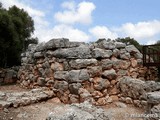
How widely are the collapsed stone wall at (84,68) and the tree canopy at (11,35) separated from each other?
3.94 m

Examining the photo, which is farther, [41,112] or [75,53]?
[75,53]

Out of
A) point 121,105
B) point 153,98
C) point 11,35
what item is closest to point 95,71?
point 121,105

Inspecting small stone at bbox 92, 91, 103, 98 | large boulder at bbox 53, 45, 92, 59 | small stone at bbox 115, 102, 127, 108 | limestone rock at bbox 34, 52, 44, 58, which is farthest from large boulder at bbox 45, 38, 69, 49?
small stone at bbox 115, 102, 127, 108

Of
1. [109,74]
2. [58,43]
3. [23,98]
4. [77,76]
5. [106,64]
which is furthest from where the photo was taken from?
[58,43]

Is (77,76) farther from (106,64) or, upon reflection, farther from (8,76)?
(8,76)

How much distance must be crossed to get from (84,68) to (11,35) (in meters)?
7.19

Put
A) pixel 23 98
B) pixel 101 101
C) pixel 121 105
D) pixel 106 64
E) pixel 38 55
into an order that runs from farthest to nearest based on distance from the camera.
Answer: pixel 38 55, pixel 106 64, pixel 101 101, pixel 121 105, pixel 23 98

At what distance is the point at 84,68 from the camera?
10555 millimetres

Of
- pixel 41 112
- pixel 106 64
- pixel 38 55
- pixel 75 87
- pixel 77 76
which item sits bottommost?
pixel 41 112

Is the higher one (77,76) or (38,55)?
(38,55)

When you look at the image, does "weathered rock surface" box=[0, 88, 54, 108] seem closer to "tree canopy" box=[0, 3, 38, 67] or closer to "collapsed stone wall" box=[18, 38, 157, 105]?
"collapsed stone wall" box=[18, 38, 157, 105]

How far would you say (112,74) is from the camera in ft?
36.0

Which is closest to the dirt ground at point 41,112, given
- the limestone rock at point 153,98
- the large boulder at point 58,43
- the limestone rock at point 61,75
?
the limestone rock at point 153,98

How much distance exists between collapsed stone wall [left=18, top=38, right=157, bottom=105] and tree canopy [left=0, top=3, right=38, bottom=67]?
3.94 m
